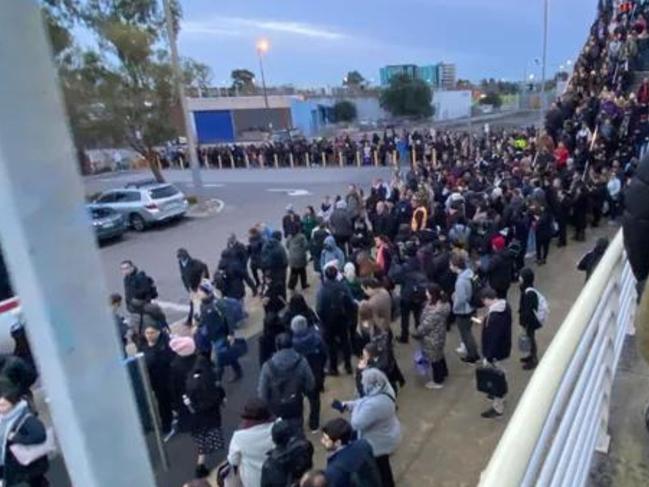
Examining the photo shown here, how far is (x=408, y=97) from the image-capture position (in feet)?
232

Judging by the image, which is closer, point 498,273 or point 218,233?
point 498,273

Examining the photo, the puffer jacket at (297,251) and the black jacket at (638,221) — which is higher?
the black jacket at (638,221)

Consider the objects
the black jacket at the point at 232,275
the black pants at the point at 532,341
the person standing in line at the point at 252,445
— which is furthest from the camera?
the black jacket at the point at 232,275

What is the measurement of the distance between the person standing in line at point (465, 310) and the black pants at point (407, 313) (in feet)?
2.67

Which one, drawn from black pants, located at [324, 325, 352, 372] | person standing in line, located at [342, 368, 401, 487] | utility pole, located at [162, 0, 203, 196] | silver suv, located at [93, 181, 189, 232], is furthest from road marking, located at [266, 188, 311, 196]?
person standing in line, located at [342, 368, 401, 487]

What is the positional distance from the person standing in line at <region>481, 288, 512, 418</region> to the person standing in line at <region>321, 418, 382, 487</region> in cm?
271

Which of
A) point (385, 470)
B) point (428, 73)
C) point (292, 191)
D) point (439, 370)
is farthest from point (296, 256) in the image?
point (428, 73)

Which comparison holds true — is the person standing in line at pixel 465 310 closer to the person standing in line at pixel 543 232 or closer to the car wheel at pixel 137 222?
the person standing in line at pixel 543 232

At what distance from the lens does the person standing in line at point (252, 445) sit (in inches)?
178

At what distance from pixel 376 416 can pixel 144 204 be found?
1733 centimetres

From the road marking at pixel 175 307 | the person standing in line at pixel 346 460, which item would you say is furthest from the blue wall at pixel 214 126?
the person standing in line at pixel 346 460

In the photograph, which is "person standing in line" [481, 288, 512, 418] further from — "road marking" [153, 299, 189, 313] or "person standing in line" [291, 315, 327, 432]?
"road marking" [153, 299, 189, 313]

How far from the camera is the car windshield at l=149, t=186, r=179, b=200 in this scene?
2083 cm

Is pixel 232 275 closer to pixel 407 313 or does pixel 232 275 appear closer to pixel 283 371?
pixel 407 313
